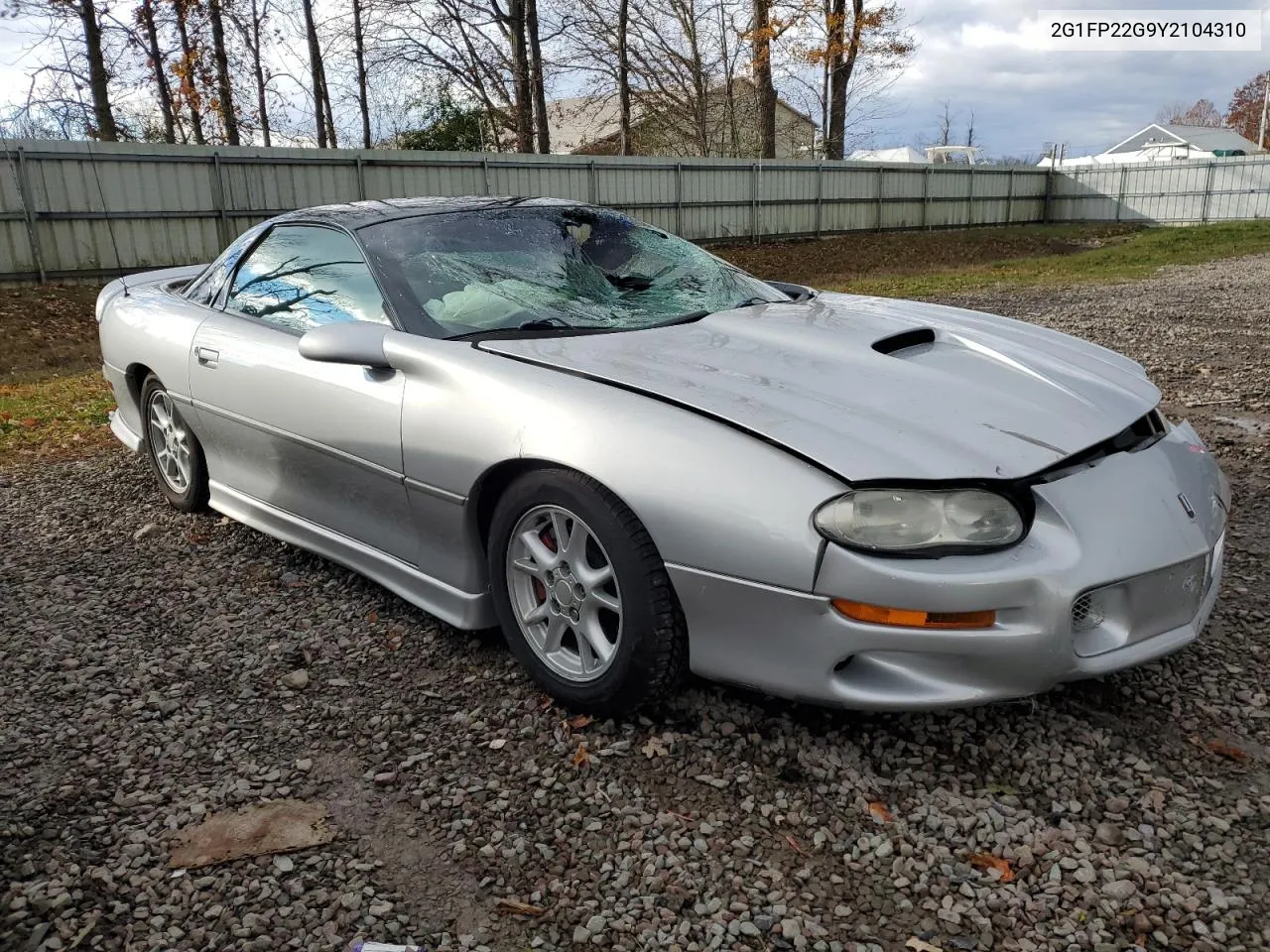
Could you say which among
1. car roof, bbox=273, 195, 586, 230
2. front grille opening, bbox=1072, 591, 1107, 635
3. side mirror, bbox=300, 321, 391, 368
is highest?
car roof, bbox=273, 195, 586, 230

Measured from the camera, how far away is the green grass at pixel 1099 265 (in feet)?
47.9

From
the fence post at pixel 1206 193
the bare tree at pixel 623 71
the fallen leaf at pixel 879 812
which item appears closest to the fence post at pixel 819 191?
the bare tree at pixel 623 71

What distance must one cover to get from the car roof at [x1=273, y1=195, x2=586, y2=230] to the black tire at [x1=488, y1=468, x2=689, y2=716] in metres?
1.41

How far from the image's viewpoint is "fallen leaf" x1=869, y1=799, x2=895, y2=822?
7.09 feet

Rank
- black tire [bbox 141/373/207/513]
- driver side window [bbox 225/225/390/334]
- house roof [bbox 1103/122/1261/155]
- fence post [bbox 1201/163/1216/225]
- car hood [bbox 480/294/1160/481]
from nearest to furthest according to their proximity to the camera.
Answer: car hood [bbox 480/294/1160/481], driver side window [bbox 225/225/390/334], black tire [bbox 141/373/207/513], fence post [bbox 1201/163/1216/225], house roof [bbox 1103/122/1261/155]

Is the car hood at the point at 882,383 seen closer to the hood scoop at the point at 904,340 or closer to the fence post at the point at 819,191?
the hood scoop at the point at 904,340

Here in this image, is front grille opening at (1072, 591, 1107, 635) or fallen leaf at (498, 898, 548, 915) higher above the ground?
front grille opening at (1072, 591, 1107, 635)

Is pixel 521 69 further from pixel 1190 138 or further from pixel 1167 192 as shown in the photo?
pixel 1190 138

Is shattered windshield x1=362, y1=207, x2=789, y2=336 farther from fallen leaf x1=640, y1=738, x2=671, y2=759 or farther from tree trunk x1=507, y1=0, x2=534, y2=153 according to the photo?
tree trunk x1=507, y1=0, x2=534, y2=153

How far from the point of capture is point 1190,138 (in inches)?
2048

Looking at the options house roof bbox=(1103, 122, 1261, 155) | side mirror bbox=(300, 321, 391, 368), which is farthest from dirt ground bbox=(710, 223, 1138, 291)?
house roof bbox=(1103, 122, 1261, 155)

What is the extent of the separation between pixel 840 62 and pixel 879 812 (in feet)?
90.8

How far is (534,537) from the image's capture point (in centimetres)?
260

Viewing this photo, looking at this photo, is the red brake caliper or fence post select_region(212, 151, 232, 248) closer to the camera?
the red brake caliper
